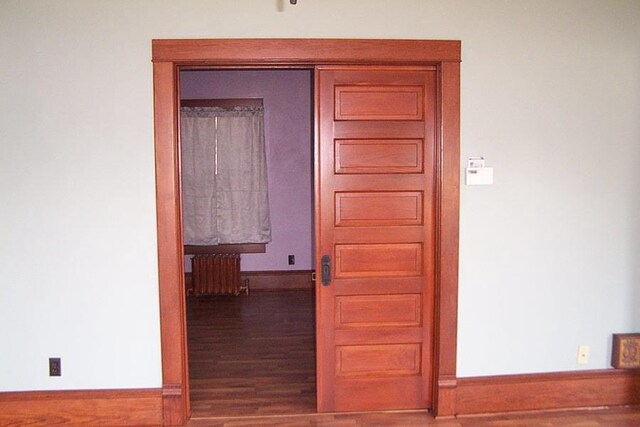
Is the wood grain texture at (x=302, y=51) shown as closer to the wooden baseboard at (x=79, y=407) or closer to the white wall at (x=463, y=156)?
the white wall at (x=463, y=156)

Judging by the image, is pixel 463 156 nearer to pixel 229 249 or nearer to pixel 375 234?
pixel 375 234

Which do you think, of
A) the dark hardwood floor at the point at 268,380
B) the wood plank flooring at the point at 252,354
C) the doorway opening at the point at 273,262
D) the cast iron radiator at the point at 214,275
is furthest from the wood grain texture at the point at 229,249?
the dark hardwood floor at the point at 268,380

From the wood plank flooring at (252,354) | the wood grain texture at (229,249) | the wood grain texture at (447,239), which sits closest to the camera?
the wood grain texture at (447,239)

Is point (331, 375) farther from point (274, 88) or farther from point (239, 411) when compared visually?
point (274, 88)

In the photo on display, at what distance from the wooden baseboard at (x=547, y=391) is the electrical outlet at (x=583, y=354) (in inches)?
2.7

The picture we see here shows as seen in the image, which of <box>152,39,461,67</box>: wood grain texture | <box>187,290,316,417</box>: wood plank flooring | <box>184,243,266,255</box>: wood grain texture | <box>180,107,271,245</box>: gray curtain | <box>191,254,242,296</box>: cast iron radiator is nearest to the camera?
<box>152,39,461,67</box>: wood grain texture

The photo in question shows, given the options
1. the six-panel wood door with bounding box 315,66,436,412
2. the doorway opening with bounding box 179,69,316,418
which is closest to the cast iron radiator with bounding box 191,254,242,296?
the doorway opening with bounding box 179,69,316,418

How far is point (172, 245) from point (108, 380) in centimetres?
89

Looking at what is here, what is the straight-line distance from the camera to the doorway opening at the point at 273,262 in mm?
4172

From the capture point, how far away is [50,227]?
8.96ft

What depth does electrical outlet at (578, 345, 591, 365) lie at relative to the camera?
9.76 ft

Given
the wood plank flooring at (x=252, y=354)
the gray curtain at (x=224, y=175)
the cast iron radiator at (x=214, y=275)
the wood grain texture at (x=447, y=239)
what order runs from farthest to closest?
the gray curtain at (x=224, y=175) < the cast iron radiator at (x=214, y=275) < the wood plank flooring at (x=252, y=354) < the wood grain texture at (x=447, y=239)

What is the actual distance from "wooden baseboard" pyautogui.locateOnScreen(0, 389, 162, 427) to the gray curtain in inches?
130

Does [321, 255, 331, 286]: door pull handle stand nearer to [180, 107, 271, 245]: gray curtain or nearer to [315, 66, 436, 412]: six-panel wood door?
[315, 66, 436, 412]: six-panel wood door
